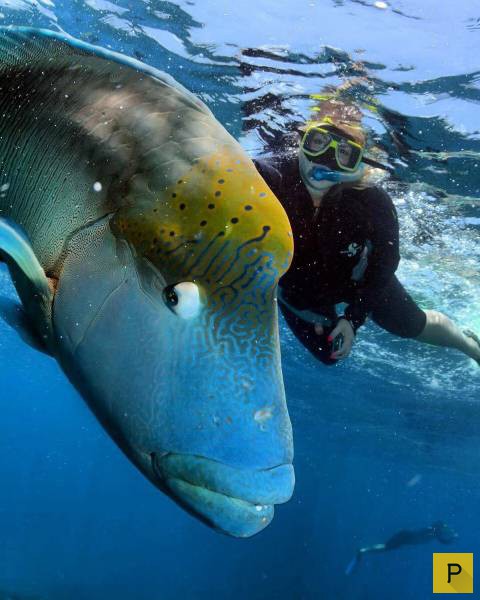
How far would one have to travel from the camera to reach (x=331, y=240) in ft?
17.8

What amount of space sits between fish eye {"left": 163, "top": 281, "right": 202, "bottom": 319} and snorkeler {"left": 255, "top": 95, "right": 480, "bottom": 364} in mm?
4007

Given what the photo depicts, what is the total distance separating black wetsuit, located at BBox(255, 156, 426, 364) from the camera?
17.7 feet

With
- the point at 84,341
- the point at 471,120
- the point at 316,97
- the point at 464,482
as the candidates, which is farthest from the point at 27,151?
the point at 464,482

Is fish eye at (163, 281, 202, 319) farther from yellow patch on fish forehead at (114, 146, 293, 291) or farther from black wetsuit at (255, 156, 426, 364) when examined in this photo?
black wetsuit at (255, 156, 426, 364)

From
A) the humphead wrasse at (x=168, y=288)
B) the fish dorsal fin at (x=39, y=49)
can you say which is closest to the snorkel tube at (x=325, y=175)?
the fish dorsal fin at (x=39, y=49)

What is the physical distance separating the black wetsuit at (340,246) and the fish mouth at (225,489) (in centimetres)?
428

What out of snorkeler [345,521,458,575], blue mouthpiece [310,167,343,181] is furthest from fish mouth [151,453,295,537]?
snorkeler [345,521,458,575]

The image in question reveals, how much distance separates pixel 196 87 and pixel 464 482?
46466 millimetres

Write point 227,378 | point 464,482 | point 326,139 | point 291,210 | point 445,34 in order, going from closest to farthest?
point 227,378, point 291,210, point 326,139, point 445,34, point 464,482

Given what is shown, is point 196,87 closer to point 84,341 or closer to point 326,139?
point 326,139

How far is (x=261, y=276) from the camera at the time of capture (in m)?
1.10

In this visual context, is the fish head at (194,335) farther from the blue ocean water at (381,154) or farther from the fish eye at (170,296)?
the blue ocean water at (381,154)

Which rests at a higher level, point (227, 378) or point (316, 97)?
point (227, 378)

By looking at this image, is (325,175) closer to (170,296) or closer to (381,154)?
(381,154)
